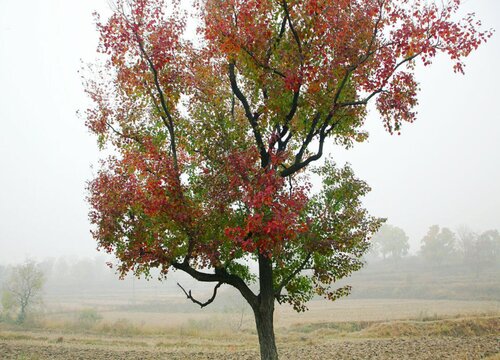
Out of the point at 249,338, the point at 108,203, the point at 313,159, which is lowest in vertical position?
the point at 249,338

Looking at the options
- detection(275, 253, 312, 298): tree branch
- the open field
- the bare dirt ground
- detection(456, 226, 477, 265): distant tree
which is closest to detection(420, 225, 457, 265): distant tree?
detection(456, 226, 477, 265): distant tree

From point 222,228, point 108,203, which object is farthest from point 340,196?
point 108,203

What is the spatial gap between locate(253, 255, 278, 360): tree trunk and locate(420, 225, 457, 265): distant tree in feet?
390

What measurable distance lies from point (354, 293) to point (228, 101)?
87373 mm

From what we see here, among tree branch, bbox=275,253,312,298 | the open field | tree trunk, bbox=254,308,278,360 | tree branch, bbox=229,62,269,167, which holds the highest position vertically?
tree branch, bbox=229,62,269,167

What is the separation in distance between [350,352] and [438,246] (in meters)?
110

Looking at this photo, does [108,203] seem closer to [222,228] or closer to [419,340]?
[222,228]

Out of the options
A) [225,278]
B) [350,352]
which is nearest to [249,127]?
[225,278]

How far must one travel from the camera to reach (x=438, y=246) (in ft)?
400

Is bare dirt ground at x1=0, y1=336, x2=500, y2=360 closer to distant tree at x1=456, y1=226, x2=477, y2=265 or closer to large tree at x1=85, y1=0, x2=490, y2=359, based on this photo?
large tree at x1=85, y1=0, x2=490, y2=359

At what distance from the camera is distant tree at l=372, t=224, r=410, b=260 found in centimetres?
14012

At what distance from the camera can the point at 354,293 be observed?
304ft

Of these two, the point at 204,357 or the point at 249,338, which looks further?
the point at 249,338

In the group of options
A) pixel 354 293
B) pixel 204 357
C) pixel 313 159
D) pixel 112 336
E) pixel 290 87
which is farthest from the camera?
pixel 354 293
